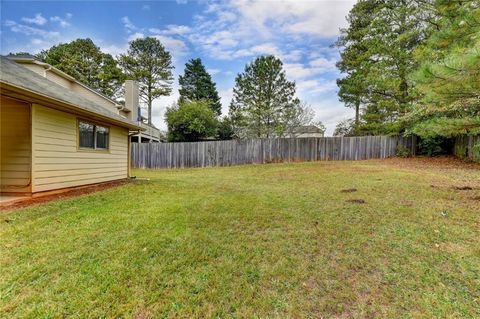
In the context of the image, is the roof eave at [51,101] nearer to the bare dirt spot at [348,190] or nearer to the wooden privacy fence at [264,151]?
the bare dirt spot at [348,190]

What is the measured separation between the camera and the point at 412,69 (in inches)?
481

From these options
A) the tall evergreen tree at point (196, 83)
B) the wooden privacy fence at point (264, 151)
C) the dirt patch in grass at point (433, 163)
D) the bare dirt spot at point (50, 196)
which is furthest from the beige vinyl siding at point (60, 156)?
the tall evergreen tree at point (196, 83)

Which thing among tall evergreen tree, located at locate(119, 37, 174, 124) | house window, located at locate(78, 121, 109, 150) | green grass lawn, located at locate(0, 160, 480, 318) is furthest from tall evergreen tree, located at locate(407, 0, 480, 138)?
tall evergreen tree, located at locate(119, 37, 174, 124)

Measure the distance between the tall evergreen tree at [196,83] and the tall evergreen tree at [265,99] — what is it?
31.3 ft

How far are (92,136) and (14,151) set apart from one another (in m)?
1.90

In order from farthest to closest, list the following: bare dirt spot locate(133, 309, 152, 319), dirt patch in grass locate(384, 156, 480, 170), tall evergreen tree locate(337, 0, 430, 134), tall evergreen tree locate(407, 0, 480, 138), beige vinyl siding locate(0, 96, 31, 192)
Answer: tall evergreen tree locate(337, 0, 430, 134), dirt patch in grass locate(384, 156, 480, 170), beige vinyl siding locate(0, 96, 31, 192), tall evergreen tree locate(407, 0, 480, 138), bare dirt spot locate(133, 309, 152, 319)

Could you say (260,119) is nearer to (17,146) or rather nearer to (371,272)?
(17,146)

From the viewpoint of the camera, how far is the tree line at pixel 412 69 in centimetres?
407

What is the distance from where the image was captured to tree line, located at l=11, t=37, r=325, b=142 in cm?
2025

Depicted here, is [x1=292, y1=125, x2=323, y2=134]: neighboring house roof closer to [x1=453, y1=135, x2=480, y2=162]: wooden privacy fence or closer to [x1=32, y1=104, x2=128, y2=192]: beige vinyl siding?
[x1=453, y1=135, x2=480, y2=162]: wooden privacy fence

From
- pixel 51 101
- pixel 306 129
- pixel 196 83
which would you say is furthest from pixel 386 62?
pixel 196 83

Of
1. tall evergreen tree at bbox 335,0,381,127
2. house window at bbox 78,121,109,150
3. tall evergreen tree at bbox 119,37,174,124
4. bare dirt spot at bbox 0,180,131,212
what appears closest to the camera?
bare dirt spot at bbox 0,180,131,212

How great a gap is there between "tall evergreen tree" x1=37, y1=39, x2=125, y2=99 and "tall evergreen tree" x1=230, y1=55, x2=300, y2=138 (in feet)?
45.0

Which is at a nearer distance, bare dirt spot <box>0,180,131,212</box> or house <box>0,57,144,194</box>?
bare dirt spot <box>0,180,131,212</box>
